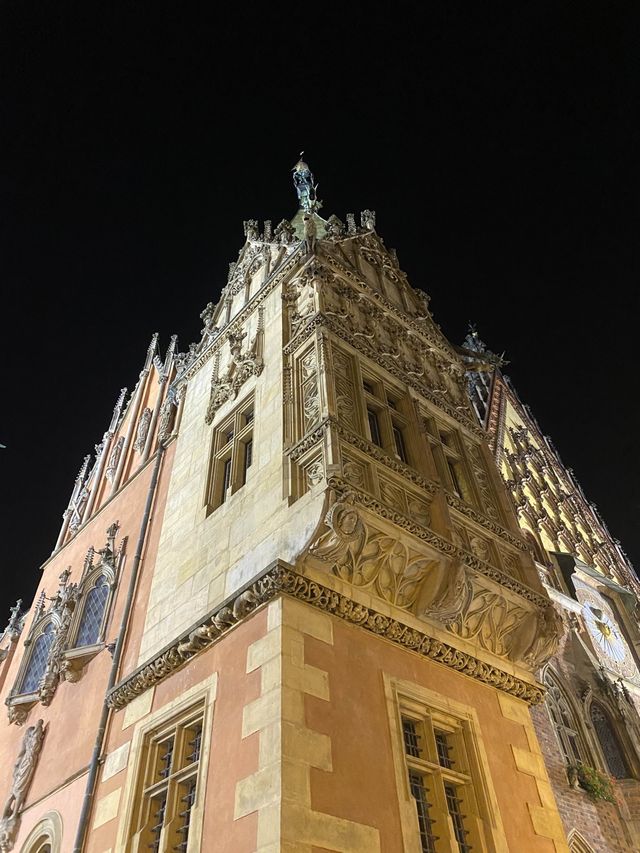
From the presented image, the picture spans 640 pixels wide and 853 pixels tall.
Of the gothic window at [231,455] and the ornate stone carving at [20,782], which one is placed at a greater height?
the gothic window at [231,455]

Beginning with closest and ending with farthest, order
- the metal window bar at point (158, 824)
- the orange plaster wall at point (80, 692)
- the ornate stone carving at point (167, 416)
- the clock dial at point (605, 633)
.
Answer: the metal window bar at point (158, 824) < the orange plaster wall at point (80, 692) < the ornate stone carving at point (167, 416) < the clock dial at point (605, 633)

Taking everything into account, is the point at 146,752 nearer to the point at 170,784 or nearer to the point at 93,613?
the point at 170,784

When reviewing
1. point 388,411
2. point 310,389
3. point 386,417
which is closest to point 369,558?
point 310,389

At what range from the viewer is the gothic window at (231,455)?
13094mm

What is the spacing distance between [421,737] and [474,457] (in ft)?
25.2

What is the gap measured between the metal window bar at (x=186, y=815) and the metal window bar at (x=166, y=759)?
61 centimetres

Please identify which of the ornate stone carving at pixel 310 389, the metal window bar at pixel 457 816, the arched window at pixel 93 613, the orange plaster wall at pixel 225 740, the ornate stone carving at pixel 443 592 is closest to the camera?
the orange plaster wall at pixel 225 740

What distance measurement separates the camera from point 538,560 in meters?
26.1

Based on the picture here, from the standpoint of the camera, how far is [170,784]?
9008 mm

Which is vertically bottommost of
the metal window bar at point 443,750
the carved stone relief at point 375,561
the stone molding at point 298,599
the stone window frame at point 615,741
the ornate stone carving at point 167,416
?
the metal window bar at point 443,750

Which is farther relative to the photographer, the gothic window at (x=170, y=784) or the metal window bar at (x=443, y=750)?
the metal window bar at (x=443, y=750)

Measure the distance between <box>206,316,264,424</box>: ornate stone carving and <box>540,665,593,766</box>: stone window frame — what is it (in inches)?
495

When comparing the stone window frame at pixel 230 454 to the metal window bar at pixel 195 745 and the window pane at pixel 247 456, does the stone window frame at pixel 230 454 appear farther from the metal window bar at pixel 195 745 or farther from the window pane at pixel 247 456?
the metal window bar at pixel 195 745

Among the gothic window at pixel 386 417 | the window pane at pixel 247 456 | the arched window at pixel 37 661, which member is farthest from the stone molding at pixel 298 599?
the arched window at pixel 37 661
